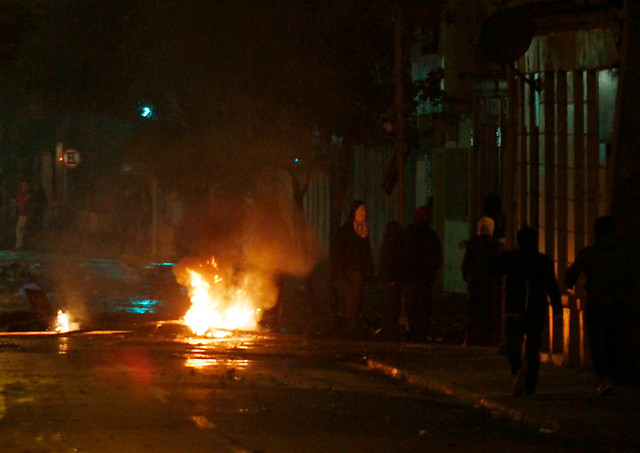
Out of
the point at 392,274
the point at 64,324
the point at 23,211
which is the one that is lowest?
the point at 64,324

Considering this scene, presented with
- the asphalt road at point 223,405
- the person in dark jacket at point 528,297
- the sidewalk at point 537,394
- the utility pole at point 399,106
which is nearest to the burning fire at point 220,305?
the utility pole at point 399,106

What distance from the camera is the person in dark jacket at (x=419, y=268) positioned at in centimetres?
1719

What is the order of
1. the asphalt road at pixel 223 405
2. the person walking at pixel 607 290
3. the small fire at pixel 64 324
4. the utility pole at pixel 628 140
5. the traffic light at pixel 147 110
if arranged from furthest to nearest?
the traffic light at pixel 147 110
the small fire at pixel 64 324
the utility pole at pixel 628 140
the person walking at pixel 607 290
the asphalt road at pixel 223 405

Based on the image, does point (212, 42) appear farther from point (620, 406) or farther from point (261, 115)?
point (620, 406)

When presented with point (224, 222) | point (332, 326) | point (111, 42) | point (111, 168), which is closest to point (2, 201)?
point (111, 168)

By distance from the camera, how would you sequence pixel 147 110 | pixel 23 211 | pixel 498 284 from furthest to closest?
pixel 23 211 → pixel 147 110 → pixel 498 284

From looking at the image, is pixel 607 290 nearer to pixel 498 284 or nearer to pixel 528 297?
pixel 528 297

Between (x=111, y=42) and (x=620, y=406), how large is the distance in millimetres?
38398

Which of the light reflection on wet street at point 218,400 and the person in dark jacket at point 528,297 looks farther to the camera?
the person in dark jacket at point 528,297

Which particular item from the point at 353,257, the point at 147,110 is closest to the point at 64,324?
the point at 353,257

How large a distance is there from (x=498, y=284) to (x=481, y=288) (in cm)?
290

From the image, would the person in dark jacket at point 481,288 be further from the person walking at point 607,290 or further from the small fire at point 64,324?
the small fire at point 64,324

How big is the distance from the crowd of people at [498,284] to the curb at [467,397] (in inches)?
14.4

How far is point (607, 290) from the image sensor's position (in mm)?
11633
